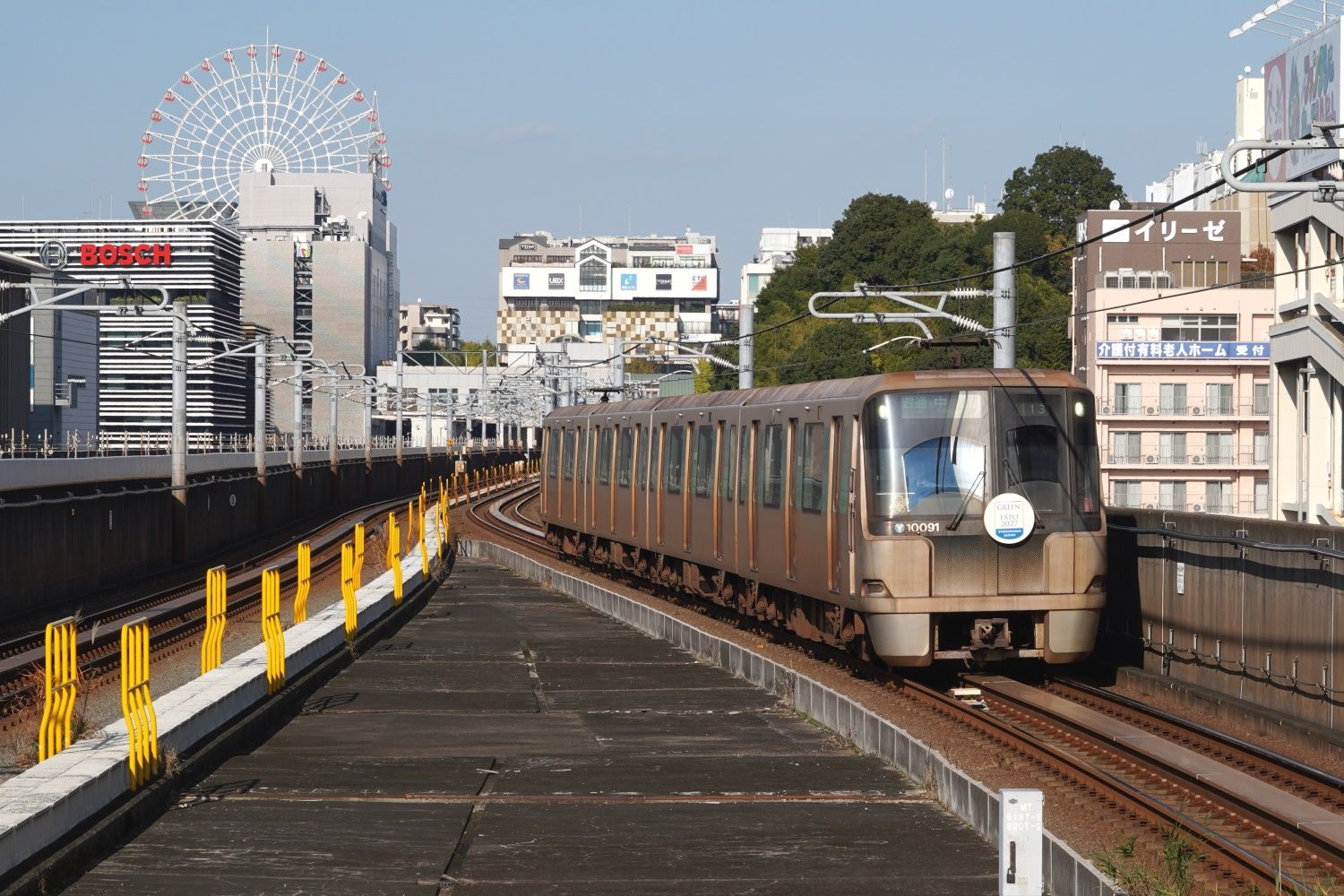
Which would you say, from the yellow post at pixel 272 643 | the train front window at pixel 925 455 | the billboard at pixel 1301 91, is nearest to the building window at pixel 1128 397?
the billboard at pixel 1301 91

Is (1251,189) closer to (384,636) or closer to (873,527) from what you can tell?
(873,527)

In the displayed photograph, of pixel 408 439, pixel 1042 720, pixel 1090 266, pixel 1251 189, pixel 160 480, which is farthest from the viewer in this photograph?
pixel 408 439

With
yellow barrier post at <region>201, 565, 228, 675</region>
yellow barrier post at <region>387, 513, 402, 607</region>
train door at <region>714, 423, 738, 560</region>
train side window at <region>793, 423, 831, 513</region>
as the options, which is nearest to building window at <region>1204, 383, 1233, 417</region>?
yellow barrier post at <region>387, 513, 402, 607</region>

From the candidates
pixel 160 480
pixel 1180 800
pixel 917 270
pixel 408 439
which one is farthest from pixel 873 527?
pixel 408 439

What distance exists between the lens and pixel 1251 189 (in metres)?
13.8

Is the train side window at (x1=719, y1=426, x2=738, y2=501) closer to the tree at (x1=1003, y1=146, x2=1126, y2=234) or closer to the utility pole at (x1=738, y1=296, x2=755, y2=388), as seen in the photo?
the utility pole at (x1=738, y1=296, x2=755, y2=388)

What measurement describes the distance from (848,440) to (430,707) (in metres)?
Result: 4.82

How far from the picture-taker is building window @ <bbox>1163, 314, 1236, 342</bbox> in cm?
7694

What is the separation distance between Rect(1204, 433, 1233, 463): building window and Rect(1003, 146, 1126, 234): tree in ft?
172

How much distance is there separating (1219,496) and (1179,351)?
642 cm

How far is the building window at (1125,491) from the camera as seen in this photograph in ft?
249

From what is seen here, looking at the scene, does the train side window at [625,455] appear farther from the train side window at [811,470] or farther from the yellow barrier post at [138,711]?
the yellow barrier post at [138,711]

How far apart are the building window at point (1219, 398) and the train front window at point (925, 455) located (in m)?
62.3

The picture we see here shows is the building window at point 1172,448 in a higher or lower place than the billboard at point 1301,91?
lower
